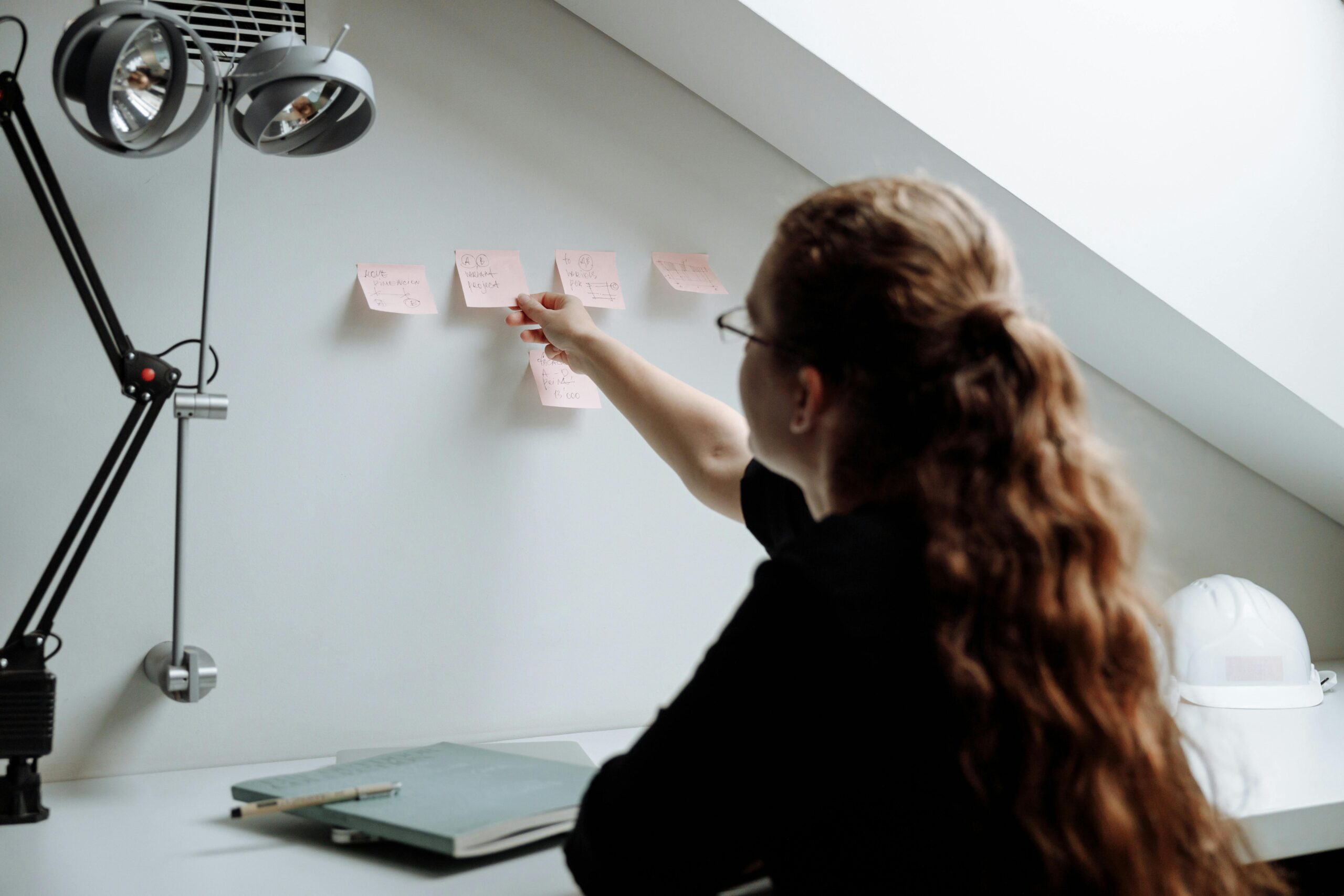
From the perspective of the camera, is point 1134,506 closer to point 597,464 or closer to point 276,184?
point 597,464

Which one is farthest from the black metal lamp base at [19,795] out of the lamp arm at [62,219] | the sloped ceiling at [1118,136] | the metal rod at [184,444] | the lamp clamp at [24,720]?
the sloped ceiling at [1118,136]

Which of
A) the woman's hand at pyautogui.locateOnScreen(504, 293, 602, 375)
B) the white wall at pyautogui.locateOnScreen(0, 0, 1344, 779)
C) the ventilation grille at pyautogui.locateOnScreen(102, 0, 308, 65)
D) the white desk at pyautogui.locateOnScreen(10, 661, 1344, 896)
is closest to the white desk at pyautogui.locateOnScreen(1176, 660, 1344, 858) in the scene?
the white desk at pyautogui.locateOnScreen(10, 661, 1344, 896)

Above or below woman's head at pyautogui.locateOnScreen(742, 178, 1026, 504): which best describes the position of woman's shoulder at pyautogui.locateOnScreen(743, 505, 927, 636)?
below

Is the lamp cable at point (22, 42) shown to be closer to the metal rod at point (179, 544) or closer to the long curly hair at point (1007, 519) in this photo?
the metal rod at point (179, 544)

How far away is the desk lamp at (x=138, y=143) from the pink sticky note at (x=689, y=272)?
0.48 m

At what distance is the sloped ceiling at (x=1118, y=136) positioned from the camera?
1.35 metres

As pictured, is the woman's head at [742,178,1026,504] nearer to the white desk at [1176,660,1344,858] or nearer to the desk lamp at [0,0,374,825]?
the white desk at [1176,660,1344,858]

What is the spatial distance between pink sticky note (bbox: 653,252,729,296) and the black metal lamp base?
95cm

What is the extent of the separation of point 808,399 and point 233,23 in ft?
2.92

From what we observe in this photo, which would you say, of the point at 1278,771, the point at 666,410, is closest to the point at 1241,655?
the point at 1278,771

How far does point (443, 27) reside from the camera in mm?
1363

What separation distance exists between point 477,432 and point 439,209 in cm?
29

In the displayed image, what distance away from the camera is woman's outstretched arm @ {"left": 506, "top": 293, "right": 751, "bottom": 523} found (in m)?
1.27

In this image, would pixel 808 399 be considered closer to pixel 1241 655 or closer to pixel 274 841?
pixel 274 841
